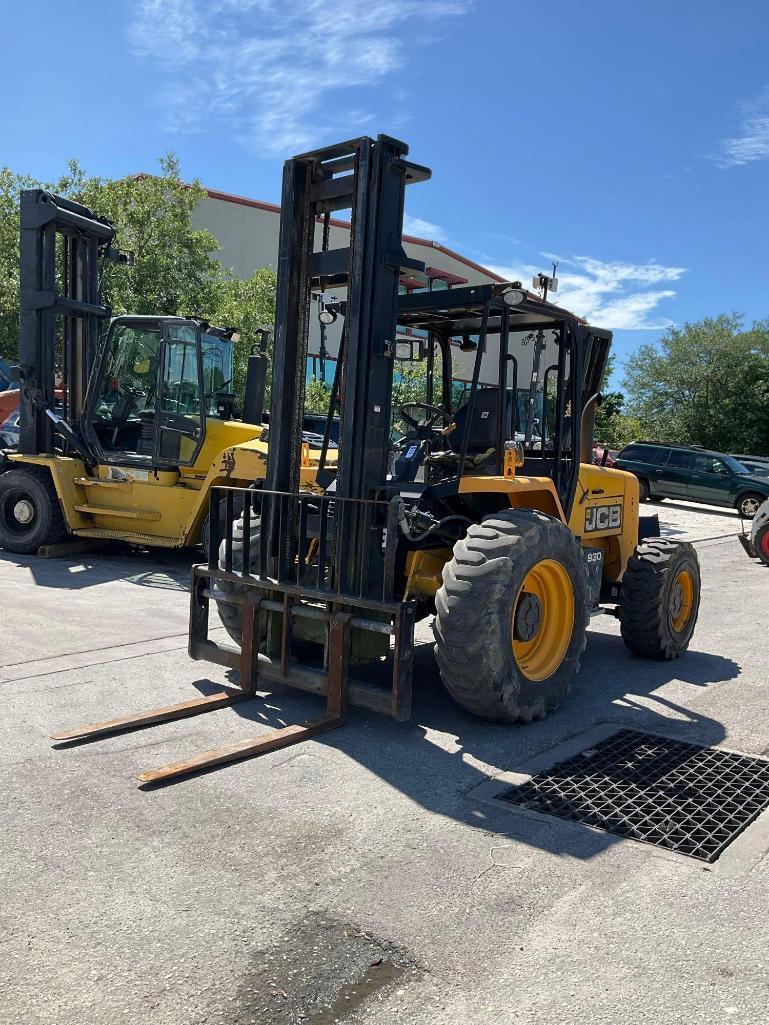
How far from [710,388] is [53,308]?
3851cm

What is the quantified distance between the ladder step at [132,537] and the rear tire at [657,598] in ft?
18.2

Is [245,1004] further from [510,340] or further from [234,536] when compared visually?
[510,340]

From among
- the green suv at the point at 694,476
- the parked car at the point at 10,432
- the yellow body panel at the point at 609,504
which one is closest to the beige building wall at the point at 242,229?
the green suv at the point at 694,476

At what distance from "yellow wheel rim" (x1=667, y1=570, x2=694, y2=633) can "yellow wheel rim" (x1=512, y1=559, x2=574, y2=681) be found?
1929 mm

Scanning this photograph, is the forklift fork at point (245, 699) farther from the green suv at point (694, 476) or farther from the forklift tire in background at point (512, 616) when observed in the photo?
the green suv at point (694, 476)

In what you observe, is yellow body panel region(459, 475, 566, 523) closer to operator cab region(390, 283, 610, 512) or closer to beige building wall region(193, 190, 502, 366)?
operator cab region(390, 283, 610, 512)

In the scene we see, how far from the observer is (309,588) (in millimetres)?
5590

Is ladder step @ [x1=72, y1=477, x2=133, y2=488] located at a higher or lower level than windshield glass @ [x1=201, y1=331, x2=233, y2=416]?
lower

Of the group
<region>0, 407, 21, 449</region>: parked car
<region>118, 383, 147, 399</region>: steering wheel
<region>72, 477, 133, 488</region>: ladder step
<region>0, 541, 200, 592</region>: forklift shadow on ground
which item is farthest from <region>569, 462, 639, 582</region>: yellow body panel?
<region>0, 407, 21, 449</region>: parked car

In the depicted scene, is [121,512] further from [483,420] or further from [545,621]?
[545,621]

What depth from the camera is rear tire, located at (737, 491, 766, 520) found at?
24328mm

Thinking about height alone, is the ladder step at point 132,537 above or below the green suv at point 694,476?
below

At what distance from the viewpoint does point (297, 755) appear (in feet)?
16.3

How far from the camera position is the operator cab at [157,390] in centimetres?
1076
